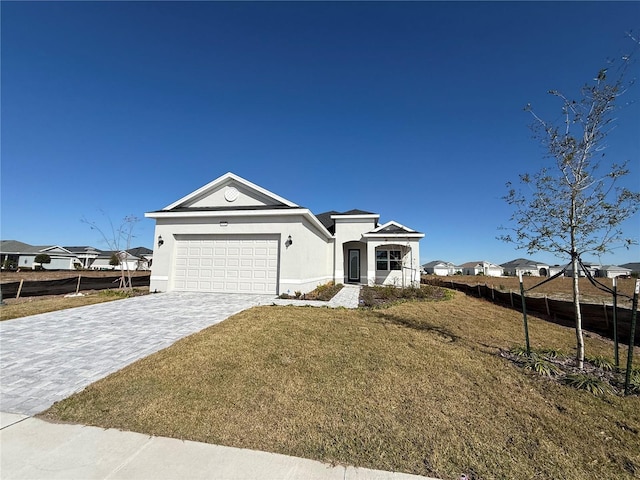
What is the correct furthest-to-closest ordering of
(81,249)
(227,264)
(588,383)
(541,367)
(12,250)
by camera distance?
1. (81,249)
2. (12,250)
3. (227,264)
4. (541,367)
5. (588,383)

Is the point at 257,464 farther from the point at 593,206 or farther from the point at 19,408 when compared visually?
the point at 593,206

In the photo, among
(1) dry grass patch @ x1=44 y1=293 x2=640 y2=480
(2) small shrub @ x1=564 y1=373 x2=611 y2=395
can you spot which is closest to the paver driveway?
(1) dry grass patch @ x1=44 y1=293 x2=640 y2=480

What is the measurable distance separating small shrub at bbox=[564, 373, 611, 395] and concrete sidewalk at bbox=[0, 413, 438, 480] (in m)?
3.47

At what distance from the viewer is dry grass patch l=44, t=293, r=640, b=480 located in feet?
8.30

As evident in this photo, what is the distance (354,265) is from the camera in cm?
2080

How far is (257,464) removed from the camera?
7.77ft

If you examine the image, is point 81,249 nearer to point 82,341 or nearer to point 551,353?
point 82,341

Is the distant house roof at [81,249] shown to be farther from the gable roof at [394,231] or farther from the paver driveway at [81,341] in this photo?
the gable roof at [394,231]

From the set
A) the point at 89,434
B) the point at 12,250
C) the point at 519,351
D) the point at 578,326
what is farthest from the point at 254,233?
the point at 12,250

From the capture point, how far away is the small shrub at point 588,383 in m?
3.90

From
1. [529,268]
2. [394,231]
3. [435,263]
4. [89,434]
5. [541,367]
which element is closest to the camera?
[89,434]

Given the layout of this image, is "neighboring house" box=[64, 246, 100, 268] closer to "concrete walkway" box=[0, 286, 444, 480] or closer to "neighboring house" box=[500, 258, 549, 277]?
"concrete walkway" box=[0, 286, 444, 480]

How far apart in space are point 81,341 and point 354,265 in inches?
663

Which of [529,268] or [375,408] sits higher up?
[529,268]
